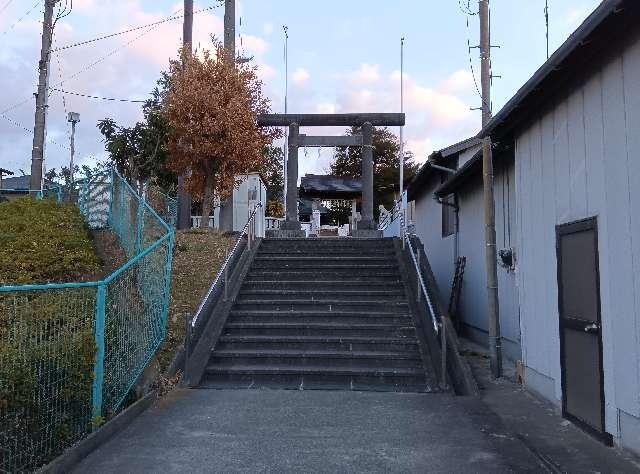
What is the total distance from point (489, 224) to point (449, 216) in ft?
22.4

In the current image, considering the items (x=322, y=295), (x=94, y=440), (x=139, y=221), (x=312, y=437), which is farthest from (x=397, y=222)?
(x=94, y=440)

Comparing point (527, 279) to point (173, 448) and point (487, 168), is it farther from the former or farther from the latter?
point (173, 448)

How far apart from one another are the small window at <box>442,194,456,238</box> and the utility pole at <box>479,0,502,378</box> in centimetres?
505

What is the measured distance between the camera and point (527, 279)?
7516mm

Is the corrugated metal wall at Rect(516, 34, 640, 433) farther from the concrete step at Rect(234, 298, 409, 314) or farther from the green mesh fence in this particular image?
the green mesh fence

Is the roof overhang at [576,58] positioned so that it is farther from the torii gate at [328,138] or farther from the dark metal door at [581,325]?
the torii gate at [328,138]

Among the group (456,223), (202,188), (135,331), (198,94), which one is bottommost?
(135,331)

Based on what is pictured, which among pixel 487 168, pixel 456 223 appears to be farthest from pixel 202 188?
pixel 487 168

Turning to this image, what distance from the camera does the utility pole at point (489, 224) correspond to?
839cm

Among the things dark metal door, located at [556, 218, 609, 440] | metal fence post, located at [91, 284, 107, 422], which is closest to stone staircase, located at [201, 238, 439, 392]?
dark metal door, located at [556, 218, 609, 440]

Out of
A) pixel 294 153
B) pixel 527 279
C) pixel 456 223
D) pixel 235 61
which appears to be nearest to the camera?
pixel 527 279

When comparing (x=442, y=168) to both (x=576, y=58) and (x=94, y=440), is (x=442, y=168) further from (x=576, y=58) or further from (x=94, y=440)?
(x=94, y=440)

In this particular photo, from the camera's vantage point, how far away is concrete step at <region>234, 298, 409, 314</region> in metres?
9.80

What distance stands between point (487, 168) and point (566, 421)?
12.7 feet
